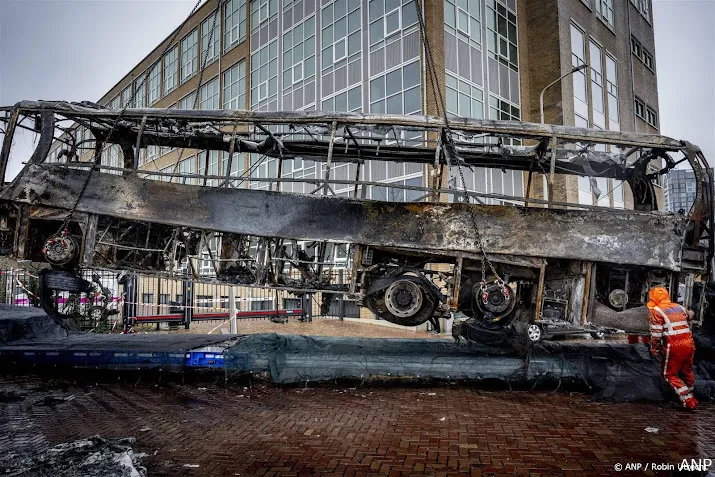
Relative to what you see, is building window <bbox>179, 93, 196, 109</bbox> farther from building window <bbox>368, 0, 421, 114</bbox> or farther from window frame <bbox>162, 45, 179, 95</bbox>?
building window <bbox>368, 0, 421, 114</bbox>

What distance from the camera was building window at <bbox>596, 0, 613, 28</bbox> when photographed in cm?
2589

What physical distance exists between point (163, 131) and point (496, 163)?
22.3ft

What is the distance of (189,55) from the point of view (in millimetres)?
32438

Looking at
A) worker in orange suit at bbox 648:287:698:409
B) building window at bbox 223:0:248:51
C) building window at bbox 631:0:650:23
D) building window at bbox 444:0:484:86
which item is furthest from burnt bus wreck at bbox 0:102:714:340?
building window at bbox 631:0:650:23

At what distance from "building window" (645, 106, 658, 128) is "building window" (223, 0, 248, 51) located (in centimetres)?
2624

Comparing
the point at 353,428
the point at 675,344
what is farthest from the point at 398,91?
the point at 353,428

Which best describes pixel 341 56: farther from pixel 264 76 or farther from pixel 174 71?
pixel 174 71

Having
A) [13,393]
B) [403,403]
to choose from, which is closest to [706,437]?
[403,403]

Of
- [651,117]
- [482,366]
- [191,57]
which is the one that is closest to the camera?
[482,366]

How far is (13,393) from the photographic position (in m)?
6.89

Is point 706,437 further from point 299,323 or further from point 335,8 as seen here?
point 335,8

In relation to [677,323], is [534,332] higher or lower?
lower

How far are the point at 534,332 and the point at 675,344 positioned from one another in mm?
1906

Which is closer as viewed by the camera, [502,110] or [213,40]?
[502,110]
